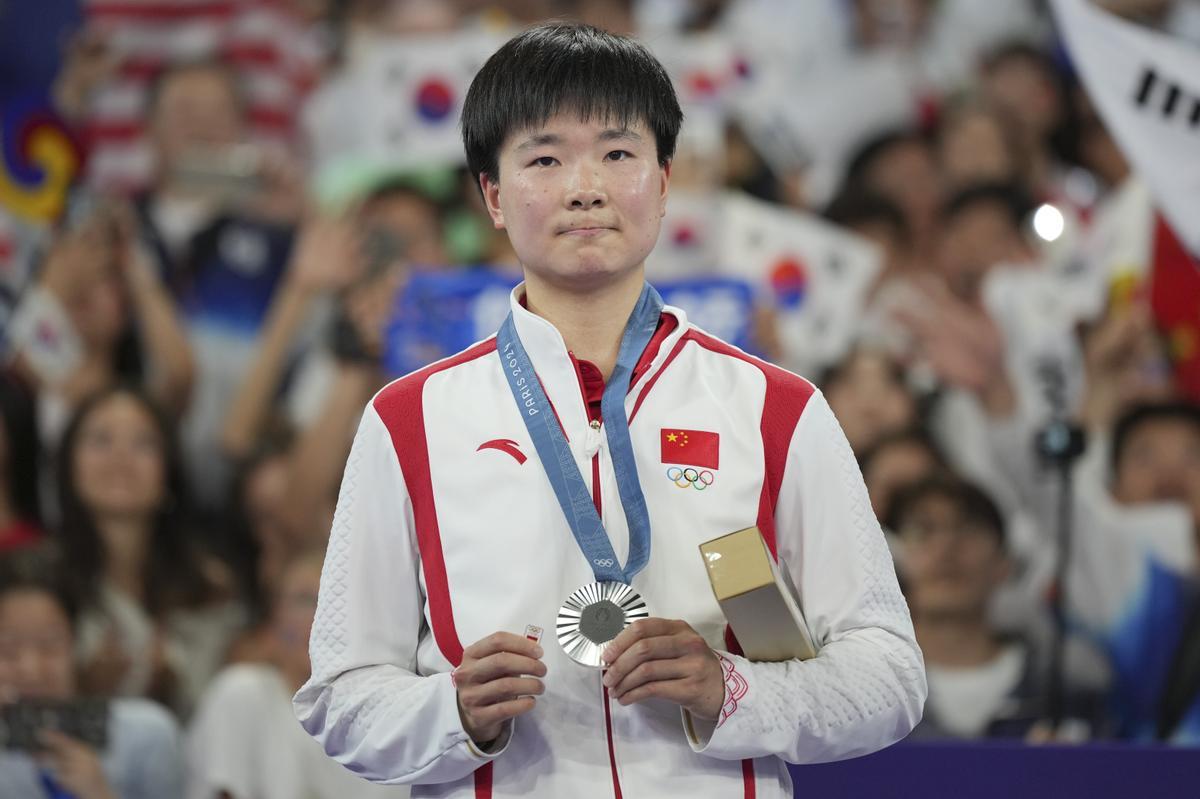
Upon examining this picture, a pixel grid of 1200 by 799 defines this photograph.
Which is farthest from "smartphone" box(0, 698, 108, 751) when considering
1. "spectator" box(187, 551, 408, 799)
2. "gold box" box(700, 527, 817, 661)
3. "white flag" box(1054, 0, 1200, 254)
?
"white flag" box(1054, 0, 1200, 254)

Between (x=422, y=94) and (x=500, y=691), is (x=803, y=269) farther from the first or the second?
(x=500, y=691)

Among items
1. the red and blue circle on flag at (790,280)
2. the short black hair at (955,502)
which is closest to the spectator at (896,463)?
the short black hair at (955,502)

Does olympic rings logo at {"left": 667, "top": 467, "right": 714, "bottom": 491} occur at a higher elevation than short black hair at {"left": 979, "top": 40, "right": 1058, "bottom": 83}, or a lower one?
lower

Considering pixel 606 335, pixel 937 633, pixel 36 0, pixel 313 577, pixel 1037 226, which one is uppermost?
pixel 36 0

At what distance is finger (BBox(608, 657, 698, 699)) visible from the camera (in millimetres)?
2115

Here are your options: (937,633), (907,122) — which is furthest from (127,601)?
(907,122)

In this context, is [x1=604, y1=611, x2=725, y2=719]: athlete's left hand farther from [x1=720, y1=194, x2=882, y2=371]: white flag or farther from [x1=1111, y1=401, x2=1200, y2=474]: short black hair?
[x1=720, y1=194, x2=882, y2=371]: white flag

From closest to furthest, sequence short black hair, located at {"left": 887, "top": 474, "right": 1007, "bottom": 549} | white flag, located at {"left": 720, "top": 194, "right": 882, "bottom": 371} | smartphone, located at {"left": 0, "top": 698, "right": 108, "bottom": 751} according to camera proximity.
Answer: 1. smartphone, located at {"left": 0, "top": 698, "right": 108, "bottom": 751}
2. short black hair, located at {"left": 887, "top": 474, "right": 1007, "bottom": 549}
3. white flag, located at {"left": 720, "top": 194, "right": 882, "bottom": 371}

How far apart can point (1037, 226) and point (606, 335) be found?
3186 mm

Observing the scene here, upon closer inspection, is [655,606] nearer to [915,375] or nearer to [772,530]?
[772,530]

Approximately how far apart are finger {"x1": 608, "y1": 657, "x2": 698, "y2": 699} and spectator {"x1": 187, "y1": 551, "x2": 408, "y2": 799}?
2965 millimetres

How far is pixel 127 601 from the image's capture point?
579 cm

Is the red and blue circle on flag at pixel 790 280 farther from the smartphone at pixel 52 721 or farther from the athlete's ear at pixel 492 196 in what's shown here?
the athlete's ear at pixel 492 196

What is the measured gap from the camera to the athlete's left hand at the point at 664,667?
2.12 metres
